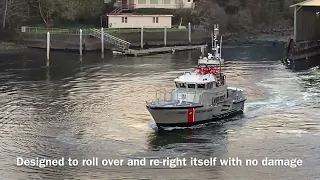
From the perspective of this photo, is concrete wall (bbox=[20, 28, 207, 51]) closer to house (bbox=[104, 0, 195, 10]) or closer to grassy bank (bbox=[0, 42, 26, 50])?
grassy bank (bbox=[0, 42, 26, 50])

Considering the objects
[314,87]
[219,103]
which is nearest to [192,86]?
[219,103]

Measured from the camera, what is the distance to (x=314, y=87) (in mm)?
56531

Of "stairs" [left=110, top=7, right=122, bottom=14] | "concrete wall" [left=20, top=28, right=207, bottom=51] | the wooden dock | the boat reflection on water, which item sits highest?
"stairs" [left=110, top=7, right=122, bottom=14]

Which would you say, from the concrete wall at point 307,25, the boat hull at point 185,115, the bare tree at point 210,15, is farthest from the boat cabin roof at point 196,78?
the bare tree at point 210,15

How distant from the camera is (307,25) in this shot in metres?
93.1

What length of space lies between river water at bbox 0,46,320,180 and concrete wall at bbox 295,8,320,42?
23.4 meters

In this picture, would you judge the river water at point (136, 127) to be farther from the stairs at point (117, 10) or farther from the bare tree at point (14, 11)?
the stairs at point (117, 10)

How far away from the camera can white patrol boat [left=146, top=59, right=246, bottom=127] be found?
38812mm

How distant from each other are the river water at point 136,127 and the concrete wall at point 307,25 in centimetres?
2342

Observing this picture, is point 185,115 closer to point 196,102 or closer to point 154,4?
point 196,102

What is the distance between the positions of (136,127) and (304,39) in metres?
55.9

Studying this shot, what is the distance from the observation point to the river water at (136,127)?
31.3 metres

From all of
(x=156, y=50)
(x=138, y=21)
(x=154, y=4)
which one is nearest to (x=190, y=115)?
A: (x=156, y=50)

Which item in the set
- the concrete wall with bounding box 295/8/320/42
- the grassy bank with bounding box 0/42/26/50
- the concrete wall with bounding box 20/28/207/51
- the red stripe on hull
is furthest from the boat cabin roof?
the grassy bank with bounding box 0/42/26/50
